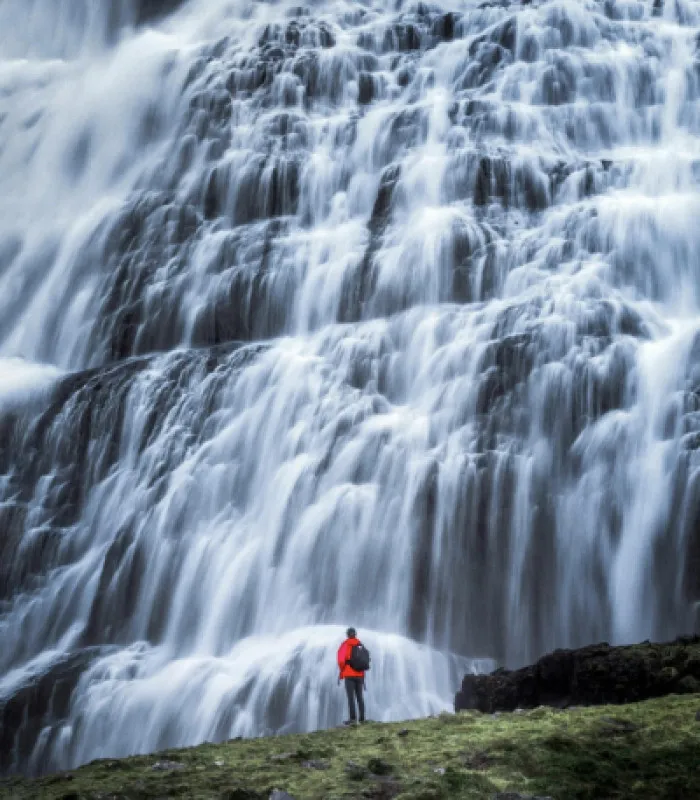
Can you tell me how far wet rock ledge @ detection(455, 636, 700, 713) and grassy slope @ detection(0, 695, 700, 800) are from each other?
35.2 inches

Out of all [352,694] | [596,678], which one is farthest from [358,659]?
[596,678]

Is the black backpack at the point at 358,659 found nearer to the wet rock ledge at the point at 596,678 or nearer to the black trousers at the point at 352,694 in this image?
the black trousers at the point at 352,694

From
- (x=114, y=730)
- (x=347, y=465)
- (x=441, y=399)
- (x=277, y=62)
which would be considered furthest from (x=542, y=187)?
(x=114, y=730)

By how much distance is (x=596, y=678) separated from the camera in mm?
12320

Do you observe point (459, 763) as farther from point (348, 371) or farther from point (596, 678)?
point (348, 371)

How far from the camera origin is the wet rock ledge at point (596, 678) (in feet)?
38.3

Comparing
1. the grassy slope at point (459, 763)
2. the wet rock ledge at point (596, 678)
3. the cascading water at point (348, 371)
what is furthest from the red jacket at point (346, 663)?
the cascading water at point (348, 371)

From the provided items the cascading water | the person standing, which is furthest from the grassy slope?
the cascading water

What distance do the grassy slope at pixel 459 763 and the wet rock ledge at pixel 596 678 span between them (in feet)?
2.93

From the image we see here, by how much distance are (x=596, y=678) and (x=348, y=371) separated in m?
14.8

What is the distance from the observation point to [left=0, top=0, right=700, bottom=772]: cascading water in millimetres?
19656

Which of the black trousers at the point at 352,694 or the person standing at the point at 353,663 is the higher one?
the person standing at the point at 353,663

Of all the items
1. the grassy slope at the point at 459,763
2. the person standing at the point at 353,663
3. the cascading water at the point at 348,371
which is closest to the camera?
the grassy slope at the point at 459,763

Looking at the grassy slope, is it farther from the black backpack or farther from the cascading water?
the cascading water
